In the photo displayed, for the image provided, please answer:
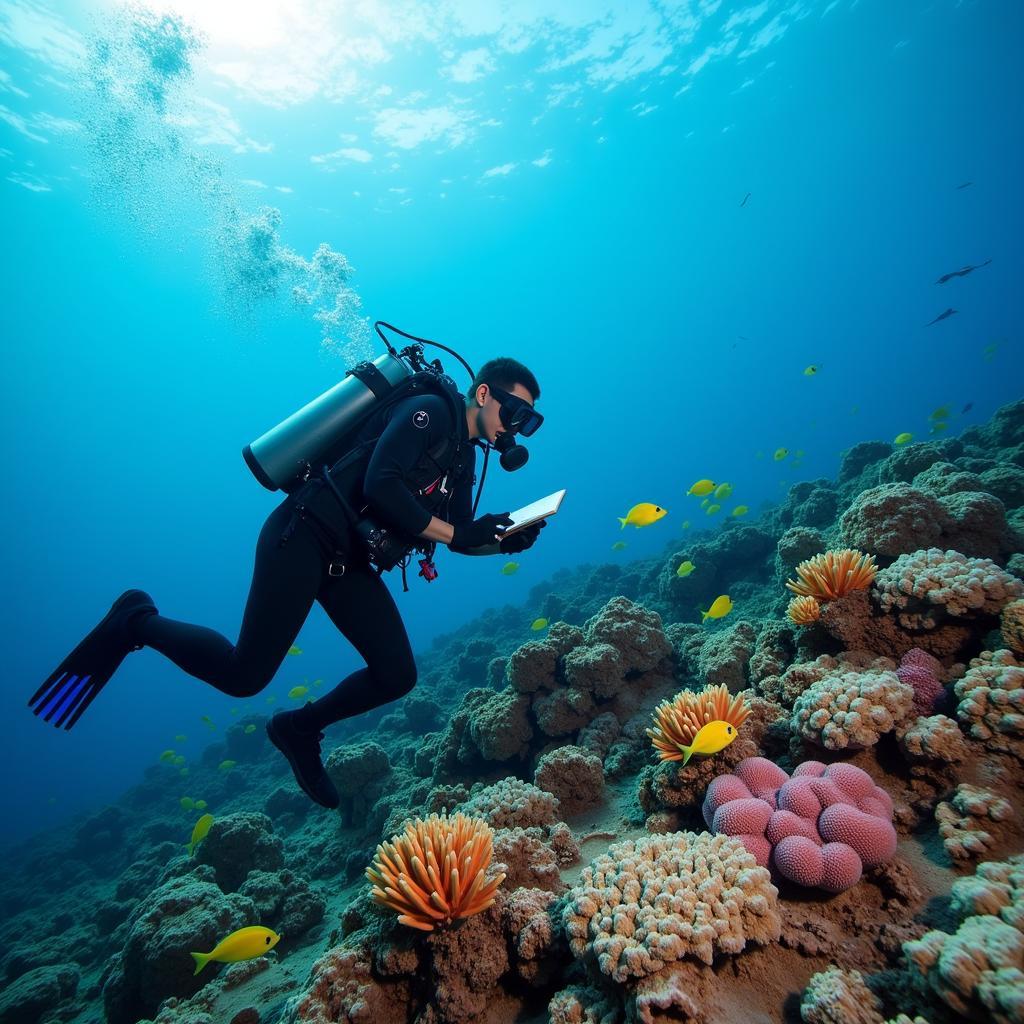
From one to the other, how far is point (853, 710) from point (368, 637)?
3.58 m

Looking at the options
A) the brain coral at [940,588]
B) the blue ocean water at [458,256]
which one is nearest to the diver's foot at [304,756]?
the brain coral at [940,588]

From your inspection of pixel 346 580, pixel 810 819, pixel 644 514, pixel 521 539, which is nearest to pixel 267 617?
pixel 346 580

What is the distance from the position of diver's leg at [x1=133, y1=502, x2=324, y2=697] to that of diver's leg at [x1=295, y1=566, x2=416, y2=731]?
11.2 inches

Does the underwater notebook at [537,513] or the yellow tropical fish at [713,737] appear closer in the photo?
the yellow tropical fish at [713,737]

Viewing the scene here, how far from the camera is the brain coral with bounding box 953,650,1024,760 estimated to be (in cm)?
264

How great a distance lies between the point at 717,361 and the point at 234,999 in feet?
538

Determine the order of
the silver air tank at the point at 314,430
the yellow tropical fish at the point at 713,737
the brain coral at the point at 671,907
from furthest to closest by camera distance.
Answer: the silver air tank at the point at 314,430 < the yellow tropical fish at the point at 713,737 < the brain coral at the point at 671,907

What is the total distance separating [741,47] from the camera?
122 feet

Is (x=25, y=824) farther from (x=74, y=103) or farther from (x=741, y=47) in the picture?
(x=741, y=47)

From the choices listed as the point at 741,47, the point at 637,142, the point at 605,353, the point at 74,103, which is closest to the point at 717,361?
the point at 605,353

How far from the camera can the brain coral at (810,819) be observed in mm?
2295

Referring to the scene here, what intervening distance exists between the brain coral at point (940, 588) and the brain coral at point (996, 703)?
1.67 feet

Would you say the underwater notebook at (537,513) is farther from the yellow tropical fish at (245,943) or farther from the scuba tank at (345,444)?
the yellow tropical fish at (245,943)

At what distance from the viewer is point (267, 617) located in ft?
12.3
